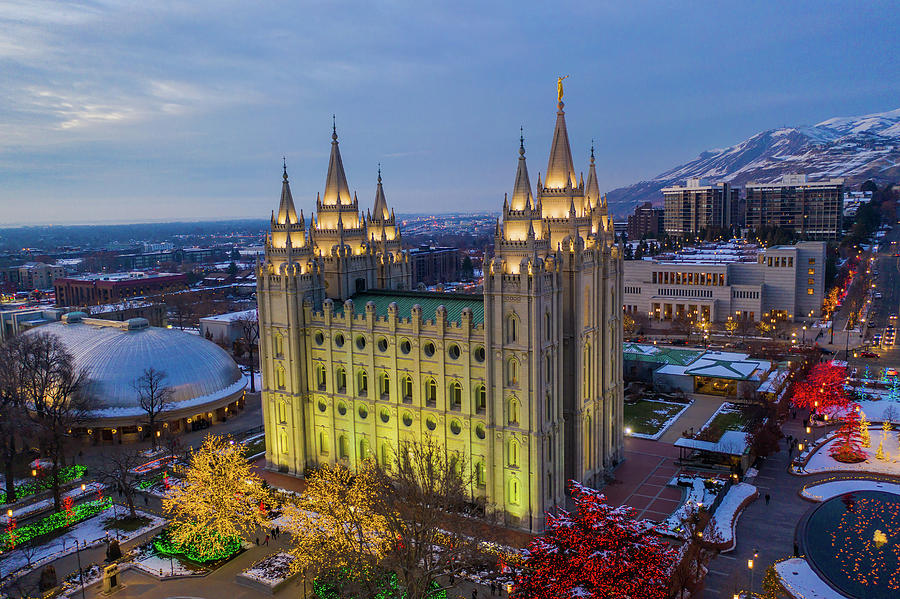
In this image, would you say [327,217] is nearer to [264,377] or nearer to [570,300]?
[264,377]

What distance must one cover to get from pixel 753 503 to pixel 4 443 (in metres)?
61.5

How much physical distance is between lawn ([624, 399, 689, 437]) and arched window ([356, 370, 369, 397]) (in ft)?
101

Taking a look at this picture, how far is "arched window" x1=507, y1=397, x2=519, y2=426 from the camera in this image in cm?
4888

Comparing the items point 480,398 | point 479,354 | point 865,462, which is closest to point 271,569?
point 480,398

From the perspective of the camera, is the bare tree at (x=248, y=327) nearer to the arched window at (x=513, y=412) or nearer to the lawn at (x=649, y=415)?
the lawn at (x=649, y=415)

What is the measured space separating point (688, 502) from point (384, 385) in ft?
84.5

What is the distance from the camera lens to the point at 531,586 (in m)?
32.7

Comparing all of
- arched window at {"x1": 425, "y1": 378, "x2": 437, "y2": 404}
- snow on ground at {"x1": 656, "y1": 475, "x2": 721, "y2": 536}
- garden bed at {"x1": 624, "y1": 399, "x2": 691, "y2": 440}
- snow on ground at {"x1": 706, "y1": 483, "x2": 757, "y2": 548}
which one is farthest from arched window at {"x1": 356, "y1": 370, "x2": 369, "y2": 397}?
garden bed at {"x1": 624, "y1": 399, "x2": 691, "y2": 440}

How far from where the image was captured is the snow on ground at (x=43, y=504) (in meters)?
54.5

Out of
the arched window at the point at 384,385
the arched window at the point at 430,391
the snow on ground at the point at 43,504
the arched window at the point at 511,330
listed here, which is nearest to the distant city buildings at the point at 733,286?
the arched window at the point at 430,391

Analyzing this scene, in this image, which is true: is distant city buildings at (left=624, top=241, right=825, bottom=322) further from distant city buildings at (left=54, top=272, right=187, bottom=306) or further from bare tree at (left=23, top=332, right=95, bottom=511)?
distant city buildings at (left=54, top=272, right=187, bottom=306)

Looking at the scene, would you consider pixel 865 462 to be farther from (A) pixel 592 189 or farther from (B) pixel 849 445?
(A) pixel 592 189

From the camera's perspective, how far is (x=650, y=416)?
250 feet

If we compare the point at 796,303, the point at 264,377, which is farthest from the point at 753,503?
the point at 796,303
